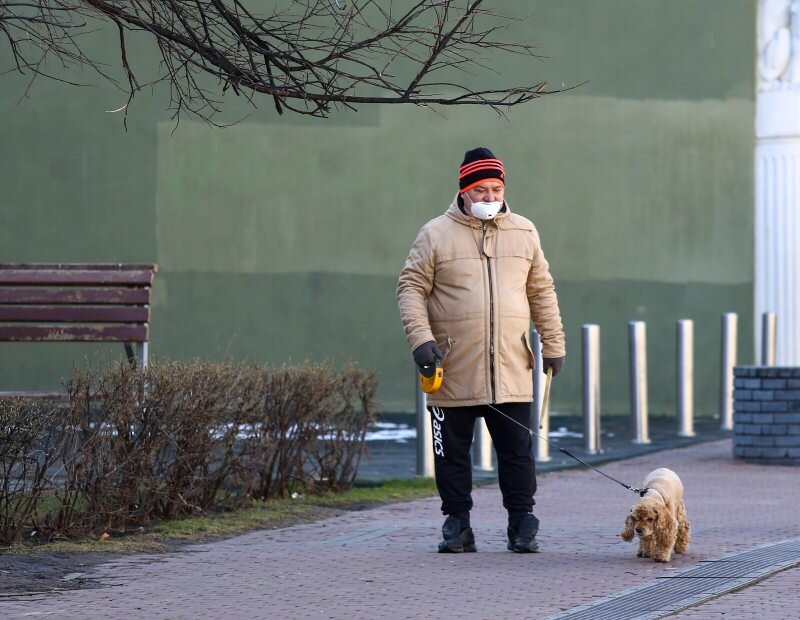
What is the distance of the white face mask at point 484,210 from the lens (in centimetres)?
732

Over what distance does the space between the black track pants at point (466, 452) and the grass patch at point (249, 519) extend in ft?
4.15

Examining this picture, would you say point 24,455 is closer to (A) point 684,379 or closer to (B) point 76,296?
(B) point 76,296

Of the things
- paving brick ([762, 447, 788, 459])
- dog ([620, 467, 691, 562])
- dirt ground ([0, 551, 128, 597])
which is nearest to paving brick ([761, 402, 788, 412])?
paving brick ([762, 447, 788, 459])

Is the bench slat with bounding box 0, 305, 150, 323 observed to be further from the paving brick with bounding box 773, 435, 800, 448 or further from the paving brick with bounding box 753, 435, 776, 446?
the paving brick with bounding box 773, 435, 800, 448

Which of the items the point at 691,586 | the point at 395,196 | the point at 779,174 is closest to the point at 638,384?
the point at 395,196

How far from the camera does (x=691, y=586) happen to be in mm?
6172

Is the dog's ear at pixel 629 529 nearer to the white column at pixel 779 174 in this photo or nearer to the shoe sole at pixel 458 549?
the shoe sole at pixel 458 549

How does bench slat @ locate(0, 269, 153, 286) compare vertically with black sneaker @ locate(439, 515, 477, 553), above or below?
above

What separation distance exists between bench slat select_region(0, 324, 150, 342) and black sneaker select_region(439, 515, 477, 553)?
10.8 feet

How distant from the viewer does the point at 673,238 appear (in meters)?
16.0

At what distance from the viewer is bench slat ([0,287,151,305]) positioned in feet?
33.5

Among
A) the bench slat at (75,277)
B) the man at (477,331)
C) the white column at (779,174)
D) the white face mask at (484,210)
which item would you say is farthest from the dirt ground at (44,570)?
the white column at (779,174)

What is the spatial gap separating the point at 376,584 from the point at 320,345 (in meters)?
9.34

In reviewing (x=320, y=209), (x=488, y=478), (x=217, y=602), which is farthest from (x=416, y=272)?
(x=320, y=209)
